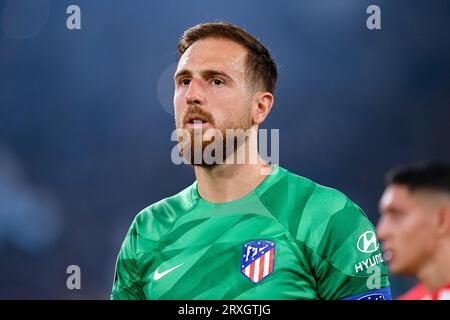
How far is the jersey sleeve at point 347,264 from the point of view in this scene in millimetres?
1982

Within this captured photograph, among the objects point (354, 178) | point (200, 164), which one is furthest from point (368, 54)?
point (200, 164)

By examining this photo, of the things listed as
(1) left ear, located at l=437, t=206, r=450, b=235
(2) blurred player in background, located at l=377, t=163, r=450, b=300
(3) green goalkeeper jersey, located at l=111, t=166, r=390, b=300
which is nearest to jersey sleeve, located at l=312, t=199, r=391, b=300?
(3) green goalkeeper jersey, located at l=111, t=166, r=390, b=300

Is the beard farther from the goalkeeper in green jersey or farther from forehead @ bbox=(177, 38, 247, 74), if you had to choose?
forehead @ bbox=(177, 38, 247, 74)

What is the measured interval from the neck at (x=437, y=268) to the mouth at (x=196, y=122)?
0.90 m

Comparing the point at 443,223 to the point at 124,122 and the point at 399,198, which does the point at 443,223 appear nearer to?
the point at 399,198

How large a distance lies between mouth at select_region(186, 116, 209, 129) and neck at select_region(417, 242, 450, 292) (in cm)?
90

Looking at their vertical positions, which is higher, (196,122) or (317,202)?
(196,122)

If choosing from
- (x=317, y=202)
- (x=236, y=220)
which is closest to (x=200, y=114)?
(x=236, y=220)

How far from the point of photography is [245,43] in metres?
2.26

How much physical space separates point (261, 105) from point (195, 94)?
290 mm

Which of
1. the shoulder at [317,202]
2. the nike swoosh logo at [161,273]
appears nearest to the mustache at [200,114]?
the shoulder at [317,202]
